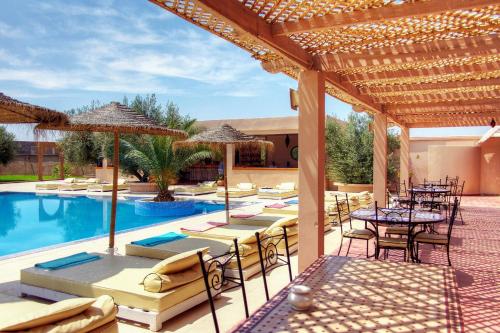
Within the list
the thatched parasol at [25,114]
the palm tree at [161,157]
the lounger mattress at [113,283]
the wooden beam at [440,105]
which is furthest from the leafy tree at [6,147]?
the lounger mattress at [113,283]

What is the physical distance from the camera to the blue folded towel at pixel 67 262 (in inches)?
239

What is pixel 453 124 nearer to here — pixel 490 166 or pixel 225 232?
Answer: pixel 490 166

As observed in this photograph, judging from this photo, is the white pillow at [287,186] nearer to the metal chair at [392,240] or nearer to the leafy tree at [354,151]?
the leafy tree at [354,151]

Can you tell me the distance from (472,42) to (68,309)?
5.58 metres

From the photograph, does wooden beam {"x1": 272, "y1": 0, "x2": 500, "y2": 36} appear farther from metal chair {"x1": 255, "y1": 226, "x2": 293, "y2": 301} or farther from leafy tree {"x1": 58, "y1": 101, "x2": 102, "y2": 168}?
leafy tree {"x1": 58, "y1": 101, "x2": 102, "y2": 168}

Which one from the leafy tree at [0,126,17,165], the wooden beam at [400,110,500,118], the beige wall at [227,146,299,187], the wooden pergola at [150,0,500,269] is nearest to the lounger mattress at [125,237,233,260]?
the wooden pergola at [150,0,500,269]

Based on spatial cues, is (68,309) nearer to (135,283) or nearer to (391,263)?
(135,283)

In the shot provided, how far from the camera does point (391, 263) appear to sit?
4.22 meters

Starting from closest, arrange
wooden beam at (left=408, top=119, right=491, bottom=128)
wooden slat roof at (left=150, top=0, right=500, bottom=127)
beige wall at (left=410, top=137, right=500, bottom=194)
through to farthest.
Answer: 1. wooden slat roof at (left=150, top=0, right=500, bottom=127)
2. wooden beam at (left=408, top=119, right=491, bottom=128)
3. beige wall at (left=410, top=137, right=500, bottom=194)

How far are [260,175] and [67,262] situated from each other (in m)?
19.0

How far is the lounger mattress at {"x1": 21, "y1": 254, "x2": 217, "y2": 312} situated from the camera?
504 centimetres

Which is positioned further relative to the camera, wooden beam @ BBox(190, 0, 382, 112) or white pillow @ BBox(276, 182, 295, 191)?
white pillow @ BBox(276, 182, 295, 191)

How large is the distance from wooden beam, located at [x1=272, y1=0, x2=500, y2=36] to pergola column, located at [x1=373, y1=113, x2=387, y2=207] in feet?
26.3

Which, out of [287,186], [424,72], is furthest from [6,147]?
[424,72]
